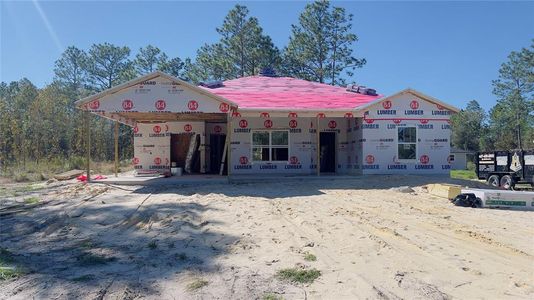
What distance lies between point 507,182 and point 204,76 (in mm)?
28331

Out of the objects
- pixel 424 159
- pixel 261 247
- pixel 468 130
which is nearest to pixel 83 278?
pixel 261 247

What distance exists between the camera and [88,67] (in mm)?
48750

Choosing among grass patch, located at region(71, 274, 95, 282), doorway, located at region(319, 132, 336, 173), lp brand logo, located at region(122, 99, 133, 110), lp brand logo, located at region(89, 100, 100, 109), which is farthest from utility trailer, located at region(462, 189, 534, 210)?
lp brand logo, located at region(89, 100, 100, 109)

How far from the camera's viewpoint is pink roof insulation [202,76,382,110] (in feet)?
63.1

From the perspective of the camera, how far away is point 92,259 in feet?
21.3

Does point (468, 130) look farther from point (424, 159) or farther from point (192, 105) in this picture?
point (192, 105)

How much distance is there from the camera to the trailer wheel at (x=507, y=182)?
64.6 ft

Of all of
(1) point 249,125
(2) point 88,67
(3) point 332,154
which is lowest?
(3) point 332,154

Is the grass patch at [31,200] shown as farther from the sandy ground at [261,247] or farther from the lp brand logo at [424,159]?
the lp brand logo at [424,159]

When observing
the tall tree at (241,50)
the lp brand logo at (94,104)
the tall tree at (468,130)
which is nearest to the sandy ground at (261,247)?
the lp brand logo at (94,104)

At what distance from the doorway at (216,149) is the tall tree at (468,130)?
168 ft

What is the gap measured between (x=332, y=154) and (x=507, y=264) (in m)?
16.3

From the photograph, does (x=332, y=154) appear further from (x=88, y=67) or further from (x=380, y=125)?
(x=88, y=67)

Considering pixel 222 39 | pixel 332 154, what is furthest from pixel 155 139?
pixel 222 39
